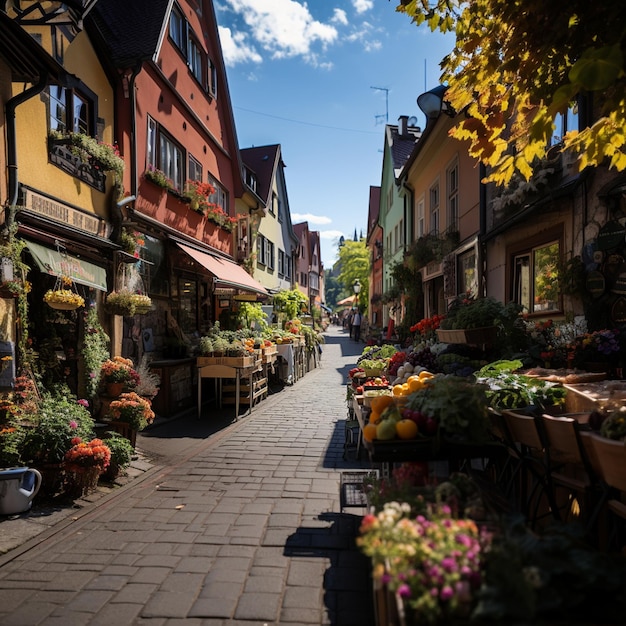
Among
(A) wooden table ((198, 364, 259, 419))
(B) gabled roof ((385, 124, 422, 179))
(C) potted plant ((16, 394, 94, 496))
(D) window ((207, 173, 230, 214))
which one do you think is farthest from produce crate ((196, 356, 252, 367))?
(B) gabled roof ((385, 124, 422, 179))

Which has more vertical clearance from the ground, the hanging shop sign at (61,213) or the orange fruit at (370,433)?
the hanging shop sign at (61,213)

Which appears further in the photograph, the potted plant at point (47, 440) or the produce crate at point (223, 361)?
the produce crate at point (223, 361)

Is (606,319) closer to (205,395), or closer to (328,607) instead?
(328,607)

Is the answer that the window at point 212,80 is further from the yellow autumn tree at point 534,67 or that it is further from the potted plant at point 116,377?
the yellow autumn tree at point 534,67

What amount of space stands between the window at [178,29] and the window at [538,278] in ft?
29.4

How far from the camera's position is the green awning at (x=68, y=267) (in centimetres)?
548

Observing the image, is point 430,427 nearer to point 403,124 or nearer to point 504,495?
point 504,495

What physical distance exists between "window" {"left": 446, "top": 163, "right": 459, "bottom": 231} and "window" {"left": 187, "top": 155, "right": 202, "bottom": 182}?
21.6 feet

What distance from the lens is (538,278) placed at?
25.9ft

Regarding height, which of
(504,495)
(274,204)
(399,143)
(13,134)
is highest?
(399,143)

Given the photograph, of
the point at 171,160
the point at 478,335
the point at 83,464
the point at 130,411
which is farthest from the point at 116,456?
the point at 171,160

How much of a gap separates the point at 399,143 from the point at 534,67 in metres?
19.8

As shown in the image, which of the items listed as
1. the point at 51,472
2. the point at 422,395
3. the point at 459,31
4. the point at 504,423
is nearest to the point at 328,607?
the point at 422,395

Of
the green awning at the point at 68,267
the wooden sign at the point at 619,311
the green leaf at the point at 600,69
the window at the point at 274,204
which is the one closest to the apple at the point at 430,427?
the green leaf at the point at 600,69
